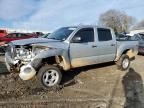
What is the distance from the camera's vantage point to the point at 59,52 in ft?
26.7

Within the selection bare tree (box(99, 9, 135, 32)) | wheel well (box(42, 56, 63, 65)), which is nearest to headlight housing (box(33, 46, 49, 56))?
wheel well (box(42, 56, 63, 65))

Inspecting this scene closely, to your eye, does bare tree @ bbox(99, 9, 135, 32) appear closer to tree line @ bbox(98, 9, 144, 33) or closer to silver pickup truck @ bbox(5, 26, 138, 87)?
tree line @ bbox(98, 9, 144, 33)

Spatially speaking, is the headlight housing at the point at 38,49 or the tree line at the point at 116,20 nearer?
the headlight housing at the point at 38,49

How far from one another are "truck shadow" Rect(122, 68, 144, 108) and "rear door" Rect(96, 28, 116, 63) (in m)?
1.03

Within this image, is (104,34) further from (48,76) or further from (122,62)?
(48,76)

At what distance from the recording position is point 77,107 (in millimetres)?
6148

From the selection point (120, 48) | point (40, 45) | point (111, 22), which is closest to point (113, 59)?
point (120, 48)

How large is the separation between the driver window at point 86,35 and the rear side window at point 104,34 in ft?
1.57

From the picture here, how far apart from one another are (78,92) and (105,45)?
3196 millimetres

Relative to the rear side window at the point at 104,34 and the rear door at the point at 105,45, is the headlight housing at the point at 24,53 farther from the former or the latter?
the rear side window at the point at 104,34

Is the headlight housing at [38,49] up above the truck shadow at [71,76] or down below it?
above

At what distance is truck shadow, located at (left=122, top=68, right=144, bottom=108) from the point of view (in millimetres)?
6508

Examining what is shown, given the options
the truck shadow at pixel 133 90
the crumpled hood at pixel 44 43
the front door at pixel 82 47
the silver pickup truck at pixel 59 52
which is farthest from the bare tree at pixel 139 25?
the crumpled hood at pixel 44 43

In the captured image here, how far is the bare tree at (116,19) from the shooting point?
8450 cm
